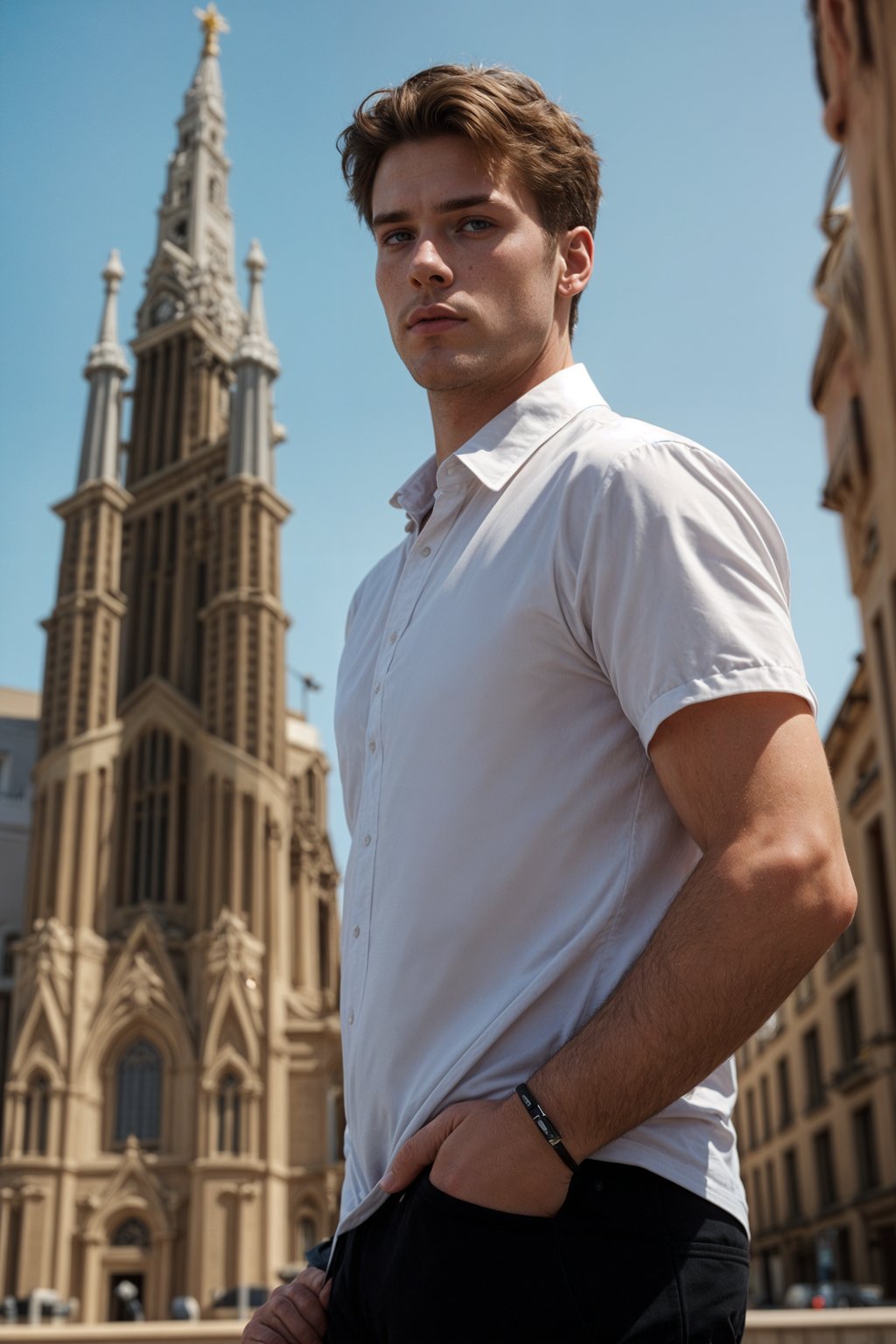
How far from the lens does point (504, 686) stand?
1392 mm

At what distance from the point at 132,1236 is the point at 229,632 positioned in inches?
683

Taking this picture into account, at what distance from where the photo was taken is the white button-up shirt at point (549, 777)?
1.28m

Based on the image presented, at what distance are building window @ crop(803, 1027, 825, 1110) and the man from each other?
31.9 m

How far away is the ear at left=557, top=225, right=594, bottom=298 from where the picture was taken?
1719 millimetres

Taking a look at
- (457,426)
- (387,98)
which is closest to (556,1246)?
(457,426)

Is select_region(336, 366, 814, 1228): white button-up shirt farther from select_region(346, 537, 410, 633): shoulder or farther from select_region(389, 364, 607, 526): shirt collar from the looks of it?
select_region(346, 537, 410, 633): shoulder

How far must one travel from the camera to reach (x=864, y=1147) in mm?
26766

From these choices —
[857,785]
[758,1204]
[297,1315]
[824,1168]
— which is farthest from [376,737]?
[758,1204]

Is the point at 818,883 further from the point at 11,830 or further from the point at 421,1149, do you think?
the point at 11,830

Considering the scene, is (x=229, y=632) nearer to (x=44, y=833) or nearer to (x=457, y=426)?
(x=44, y=833)

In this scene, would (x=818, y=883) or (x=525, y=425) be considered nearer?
(x=818, y=883)

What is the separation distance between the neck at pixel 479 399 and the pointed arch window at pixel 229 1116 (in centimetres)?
3685

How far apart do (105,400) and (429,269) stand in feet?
158

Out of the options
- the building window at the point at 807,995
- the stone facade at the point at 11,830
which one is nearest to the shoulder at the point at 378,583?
the building window at the point at 807,995
